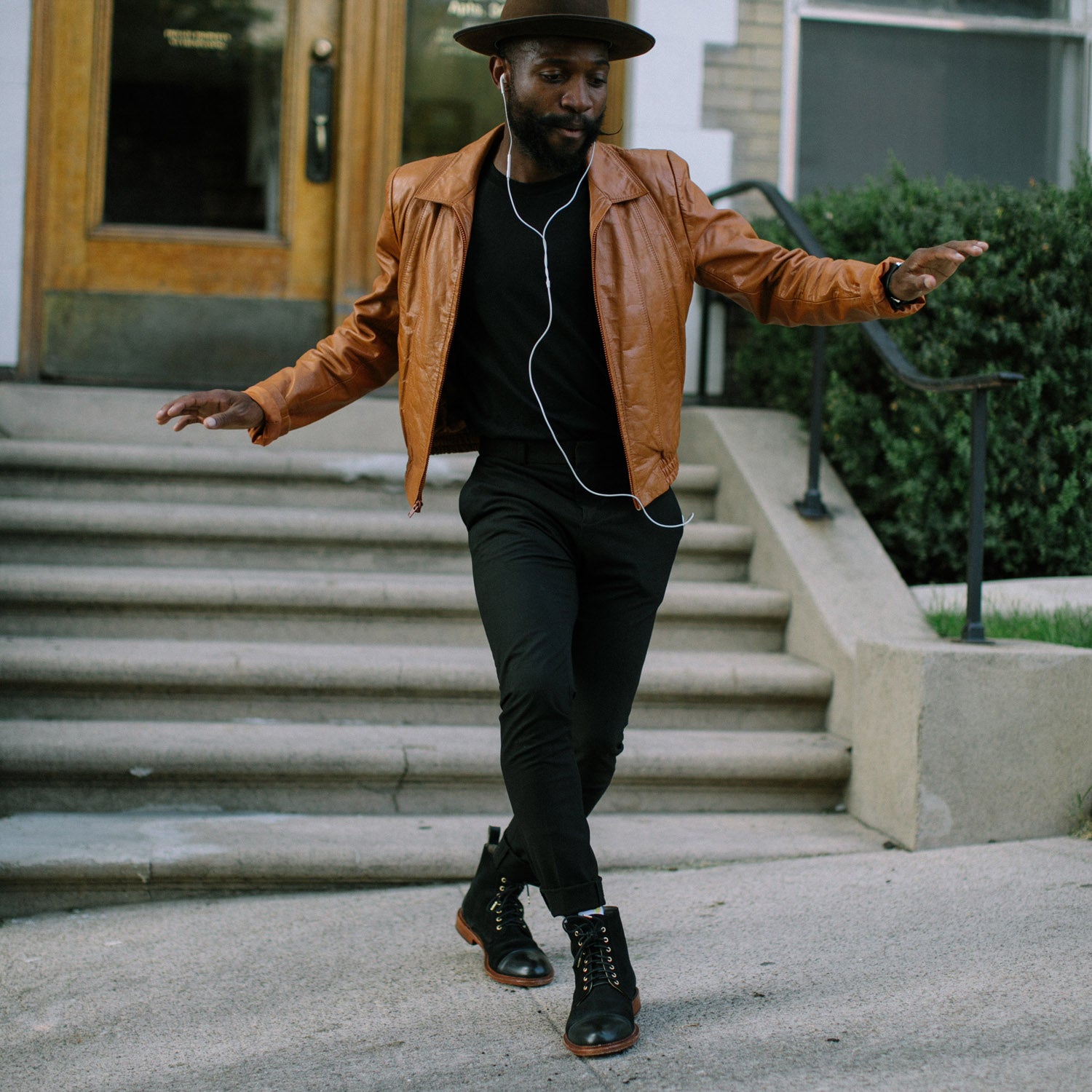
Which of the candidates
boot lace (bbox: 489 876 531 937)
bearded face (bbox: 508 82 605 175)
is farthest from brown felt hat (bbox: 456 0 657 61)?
boot lace (bbox: 489 876 531 937)

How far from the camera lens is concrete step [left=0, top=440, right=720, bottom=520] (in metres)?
4.88

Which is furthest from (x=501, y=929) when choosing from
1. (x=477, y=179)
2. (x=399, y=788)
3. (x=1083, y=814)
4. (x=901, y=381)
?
(x=901, y=381)

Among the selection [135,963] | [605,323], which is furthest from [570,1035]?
[605,323]

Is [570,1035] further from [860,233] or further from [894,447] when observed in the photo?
[860,233]

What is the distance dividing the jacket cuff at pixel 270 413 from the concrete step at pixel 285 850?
1242 millimetres

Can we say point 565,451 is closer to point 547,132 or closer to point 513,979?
point 547,132

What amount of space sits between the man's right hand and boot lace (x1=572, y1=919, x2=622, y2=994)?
49.7 inches

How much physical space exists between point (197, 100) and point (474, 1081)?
512 centimetres

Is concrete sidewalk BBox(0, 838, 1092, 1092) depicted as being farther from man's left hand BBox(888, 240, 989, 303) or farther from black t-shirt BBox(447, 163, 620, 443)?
man's left hand BBox(888, 240, 989, 303)

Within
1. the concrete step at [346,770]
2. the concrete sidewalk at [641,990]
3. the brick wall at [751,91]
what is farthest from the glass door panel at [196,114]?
the concrete sidewalk at [641,990]

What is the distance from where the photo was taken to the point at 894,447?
5.01m

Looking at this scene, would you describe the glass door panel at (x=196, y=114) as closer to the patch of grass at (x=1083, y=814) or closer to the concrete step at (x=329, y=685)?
the concrete step at (x=329, y=685)

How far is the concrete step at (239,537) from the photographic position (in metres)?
4.60

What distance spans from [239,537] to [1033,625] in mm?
2798
